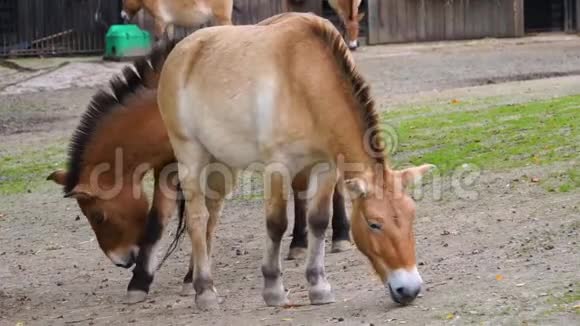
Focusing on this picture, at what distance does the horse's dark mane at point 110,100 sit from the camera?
25.6 ft

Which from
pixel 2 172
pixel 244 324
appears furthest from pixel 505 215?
pixel 2 172

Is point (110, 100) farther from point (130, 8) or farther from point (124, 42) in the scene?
point (130, 8)

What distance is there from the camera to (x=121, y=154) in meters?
7.76

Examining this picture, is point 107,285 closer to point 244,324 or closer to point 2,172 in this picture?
point 244,324

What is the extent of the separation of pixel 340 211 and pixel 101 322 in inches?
84.2

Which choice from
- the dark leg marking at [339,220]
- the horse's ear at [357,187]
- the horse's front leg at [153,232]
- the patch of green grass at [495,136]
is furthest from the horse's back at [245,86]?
the patch of green grass at [495,136]

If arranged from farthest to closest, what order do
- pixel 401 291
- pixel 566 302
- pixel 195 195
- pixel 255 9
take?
pixel 255 9, pixel 195 195, pixel 401 291, pixel 566 302

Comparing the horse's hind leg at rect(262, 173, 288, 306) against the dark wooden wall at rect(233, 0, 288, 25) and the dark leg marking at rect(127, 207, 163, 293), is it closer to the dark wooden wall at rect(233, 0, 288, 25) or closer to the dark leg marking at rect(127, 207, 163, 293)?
the dark leg marking at rect(127, 207, 163, 293)

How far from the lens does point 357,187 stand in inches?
241

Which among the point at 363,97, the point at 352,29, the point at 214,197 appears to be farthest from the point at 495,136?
the point at 352,29

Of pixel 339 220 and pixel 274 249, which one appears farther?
pixel 339 220

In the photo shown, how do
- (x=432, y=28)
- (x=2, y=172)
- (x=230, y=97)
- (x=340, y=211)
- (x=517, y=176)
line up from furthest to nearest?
(x=432, y=28) → (x=2, y=172) → (x=517, y=176) → (x=340, y=211) → (x=230, y=97)

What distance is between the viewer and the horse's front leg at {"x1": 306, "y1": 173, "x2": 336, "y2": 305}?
6.59m

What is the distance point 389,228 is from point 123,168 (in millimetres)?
2349
